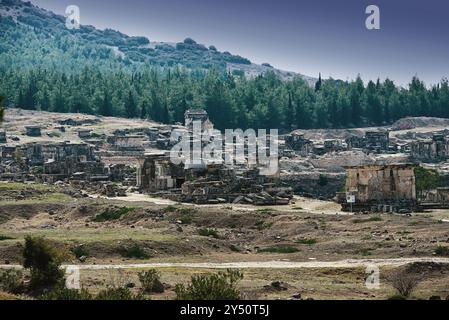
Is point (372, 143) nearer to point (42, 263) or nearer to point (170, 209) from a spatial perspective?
point (170, 209)

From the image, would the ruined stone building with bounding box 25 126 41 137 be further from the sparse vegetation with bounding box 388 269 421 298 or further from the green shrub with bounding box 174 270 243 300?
the green shrub with bounding box 174 270 243 300

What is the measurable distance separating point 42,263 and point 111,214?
71.0 ft

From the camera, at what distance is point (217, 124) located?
130000 millimetres

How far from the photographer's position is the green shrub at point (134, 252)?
103 feet

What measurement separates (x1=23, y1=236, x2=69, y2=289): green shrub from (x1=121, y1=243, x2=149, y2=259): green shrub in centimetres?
608

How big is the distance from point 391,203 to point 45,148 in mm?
49108

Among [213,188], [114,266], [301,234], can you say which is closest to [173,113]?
[213,188]

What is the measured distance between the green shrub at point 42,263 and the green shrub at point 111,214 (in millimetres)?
19620

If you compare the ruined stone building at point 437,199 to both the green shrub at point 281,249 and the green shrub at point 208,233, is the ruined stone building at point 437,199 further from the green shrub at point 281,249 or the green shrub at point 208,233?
the green shrub at point 281,249

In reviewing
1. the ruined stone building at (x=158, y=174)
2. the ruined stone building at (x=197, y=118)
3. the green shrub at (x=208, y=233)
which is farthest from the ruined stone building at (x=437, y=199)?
the ruined stone building at (x=197, y=118)

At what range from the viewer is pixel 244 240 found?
37781 millimetres

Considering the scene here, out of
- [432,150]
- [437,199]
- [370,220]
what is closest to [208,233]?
[370,220]

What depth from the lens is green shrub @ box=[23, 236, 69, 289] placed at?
23375mm

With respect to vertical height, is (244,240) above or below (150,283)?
below
